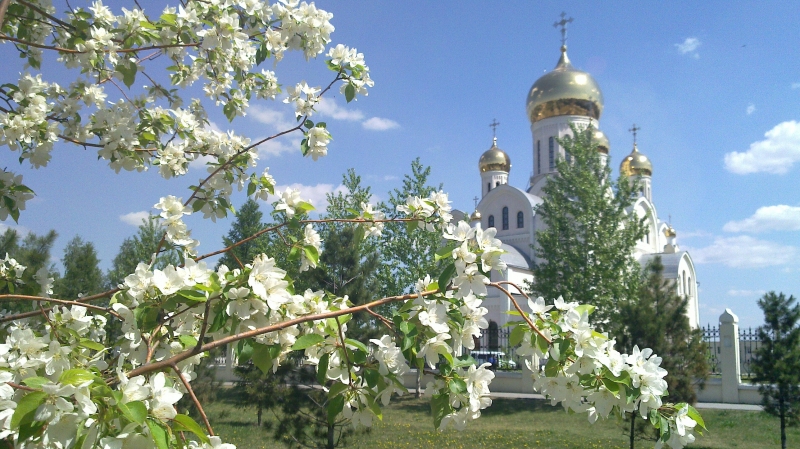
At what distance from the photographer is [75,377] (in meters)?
1.45

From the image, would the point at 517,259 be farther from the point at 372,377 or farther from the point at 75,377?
the point at 75,377

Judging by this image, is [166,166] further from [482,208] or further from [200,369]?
[482,208]

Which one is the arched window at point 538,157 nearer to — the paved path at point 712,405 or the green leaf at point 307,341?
the paved path at point 712,405

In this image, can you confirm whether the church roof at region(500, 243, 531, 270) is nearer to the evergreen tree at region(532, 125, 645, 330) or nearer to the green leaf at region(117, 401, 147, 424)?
the evergreen tree at region(532, 125, 645, 330)

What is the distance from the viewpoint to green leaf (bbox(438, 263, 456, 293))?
2059mm

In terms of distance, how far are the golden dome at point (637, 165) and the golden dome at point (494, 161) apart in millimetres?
7317

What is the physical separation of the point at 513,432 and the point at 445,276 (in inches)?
405

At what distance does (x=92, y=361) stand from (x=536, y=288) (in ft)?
54.4

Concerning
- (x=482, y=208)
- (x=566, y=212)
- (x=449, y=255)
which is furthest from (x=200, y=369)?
(x=482, y=208)

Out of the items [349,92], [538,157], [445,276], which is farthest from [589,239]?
[538,157]

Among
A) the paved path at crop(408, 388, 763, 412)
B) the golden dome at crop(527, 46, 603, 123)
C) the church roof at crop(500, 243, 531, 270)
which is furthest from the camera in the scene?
the golden dome at crop(527, 46, 603, 123)

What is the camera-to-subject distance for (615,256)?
17.1 meters

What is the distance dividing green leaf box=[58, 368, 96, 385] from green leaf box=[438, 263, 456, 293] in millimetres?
1113

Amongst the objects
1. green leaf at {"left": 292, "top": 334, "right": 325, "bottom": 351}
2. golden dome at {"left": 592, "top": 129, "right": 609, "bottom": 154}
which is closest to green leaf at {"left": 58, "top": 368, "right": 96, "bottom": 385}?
green leaf at {"left": 292, "top": 334, "right": 325, "bottom": 351}
